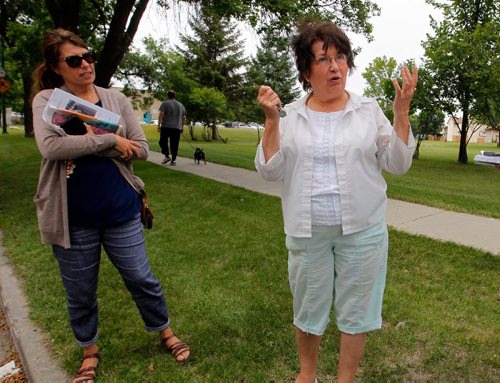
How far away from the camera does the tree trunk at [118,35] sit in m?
9.08

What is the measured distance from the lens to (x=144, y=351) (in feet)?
9.21

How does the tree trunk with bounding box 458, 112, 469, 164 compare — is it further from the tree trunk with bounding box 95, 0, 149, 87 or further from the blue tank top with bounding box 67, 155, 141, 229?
→ the blue tank top with bounding box 67, 155, 141, 229

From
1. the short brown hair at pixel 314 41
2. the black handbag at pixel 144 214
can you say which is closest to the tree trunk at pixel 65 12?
the black handbag at pixel 144 214

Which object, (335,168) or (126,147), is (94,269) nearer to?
(126,147)

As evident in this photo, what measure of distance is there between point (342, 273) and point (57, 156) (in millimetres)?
1536

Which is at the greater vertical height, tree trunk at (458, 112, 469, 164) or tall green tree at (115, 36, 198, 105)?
tall green tree at (115, 36, 198, 105)

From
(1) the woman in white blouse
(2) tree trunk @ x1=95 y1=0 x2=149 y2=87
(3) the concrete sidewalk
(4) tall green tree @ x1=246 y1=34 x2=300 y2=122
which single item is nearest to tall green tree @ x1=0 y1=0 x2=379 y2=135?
(2) tree trunk @ x1=95 y1=0 x2=149 y2=87

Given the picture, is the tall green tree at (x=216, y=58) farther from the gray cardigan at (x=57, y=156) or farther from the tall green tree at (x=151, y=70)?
the gray cardigan at (x=57, y=156)

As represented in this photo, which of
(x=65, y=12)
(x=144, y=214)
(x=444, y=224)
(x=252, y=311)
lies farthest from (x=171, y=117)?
(x=144, y=214)

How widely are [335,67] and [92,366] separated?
88.3 inches

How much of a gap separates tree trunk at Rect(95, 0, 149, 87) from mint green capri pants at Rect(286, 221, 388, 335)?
8.57 m

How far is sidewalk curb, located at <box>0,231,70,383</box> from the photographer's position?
2625 millimetres

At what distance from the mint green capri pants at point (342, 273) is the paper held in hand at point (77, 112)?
116 centimetres

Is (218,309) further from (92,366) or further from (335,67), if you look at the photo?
(335,67)
